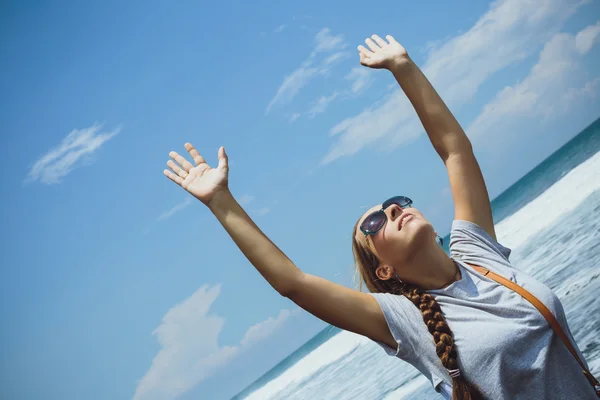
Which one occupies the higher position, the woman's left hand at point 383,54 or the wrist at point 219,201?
the woman's left hand at point 383,54

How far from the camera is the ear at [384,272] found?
8.87 ft

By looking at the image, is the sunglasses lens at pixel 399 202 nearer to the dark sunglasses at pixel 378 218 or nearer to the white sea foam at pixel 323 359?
the dark sunglasses at pixel 378 218

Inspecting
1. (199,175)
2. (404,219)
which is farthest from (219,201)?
(404,219)

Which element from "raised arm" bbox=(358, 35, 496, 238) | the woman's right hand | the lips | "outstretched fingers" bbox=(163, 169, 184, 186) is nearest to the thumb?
the woman's right hand

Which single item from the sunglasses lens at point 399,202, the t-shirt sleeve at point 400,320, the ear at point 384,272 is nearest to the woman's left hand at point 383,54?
the sunglasses lens at point 399,202

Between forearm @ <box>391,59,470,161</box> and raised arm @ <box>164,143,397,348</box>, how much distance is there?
98cm

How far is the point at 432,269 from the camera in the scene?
262 cm

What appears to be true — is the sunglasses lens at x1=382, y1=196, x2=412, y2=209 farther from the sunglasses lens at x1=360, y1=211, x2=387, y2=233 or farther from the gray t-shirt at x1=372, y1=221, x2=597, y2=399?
the gray t-shirt at x1=372, y1=221, x2=597, y2=399

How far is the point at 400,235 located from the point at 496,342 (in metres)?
0.60

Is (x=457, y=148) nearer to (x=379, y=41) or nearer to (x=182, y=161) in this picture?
(x=379, y=41)

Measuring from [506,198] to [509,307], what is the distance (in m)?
52.1

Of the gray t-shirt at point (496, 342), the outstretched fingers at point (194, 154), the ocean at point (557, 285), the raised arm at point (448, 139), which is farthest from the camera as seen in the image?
the ocean at point (557, 285)

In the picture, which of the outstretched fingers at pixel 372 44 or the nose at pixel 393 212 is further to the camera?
the outstretched fingers at pixel 372 44

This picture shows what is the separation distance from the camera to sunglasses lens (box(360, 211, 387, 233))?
8.95ft
